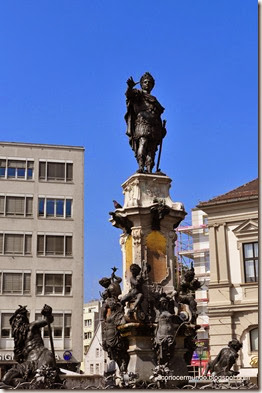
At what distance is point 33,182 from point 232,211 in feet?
48.9

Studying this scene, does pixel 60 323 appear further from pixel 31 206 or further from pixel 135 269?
pixel 135 269

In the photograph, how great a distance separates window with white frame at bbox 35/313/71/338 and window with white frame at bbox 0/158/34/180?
32.9ft

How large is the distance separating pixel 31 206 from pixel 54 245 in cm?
326

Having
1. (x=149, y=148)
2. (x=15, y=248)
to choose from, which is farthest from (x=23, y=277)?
(x=149, y=148)

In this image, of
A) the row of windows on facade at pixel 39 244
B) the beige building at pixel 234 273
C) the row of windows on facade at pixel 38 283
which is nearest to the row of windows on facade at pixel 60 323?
the row of windows on facade at pixel 38 283

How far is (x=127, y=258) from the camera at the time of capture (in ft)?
54.1

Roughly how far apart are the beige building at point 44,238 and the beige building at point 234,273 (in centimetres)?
1040

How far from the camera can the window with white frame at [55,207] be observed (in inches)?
1847

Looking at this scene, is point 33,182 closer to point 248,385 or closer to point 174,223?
point 174,223

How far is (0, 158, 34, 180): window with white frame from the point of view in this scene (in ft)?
154

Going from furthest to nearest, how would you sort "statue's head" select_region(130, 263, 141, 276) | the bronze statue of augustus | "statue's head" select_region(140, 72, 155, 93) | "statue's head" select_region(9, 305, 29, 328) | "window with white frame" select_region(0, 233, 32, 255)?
"window with white frame" select_region(0, 233, 32, 255)
"statue's head" select_region(140, 72, 155, 93)
the bronze statue of augustus
"statue's head" select_region(130, 263, 141, 276)
"statue's head" select_region(9, 305, 29, 328)

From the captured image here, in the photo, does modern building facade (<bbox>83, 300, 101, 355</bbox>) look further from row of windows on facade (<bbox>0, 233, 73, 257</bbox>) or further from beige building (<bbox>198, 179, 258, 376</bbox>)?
beige building (<bbox>198, 179, 258, 376</bbox>)

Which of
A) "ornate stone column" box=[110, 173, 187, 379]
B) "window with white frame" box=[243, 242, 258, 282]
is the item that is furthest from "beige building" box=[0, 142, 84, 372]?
"ornate stone column" box=[110, 173, 187, 379]

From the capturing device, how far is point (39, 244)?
46.1 meters
